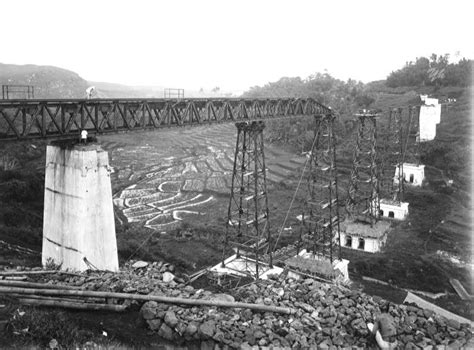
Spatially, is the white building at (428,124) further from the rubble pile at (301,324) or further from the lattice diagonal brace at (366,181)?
the rubble pile at (301,324)

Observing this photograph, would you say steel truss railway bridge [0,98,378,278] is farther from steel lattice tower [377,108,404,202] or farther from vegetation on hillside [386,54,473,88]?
vegetation on hillside [386,54,473,88]

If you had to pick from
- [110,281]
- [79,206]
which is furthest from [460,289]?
[79,206]

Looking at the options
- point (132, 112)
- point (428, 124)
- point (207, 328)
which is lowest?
point (207, 328)

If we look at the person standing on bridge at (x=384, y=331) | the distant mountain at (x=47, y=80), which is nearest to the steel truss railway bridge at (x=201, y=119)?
the person standing on bridge at (x=384, y=331)

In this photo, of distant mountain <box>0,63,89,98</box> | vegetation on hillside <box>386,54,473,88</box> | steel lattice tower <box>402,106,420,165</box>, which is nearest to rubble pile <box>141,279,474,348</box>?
steel lattice tower <box>402,106,420,165</box>

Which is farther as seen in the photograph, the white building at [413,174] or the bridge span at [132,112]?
the white building at [413,174]

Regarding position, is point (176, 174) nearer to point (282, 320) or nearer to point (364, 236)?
point (364, 236)
